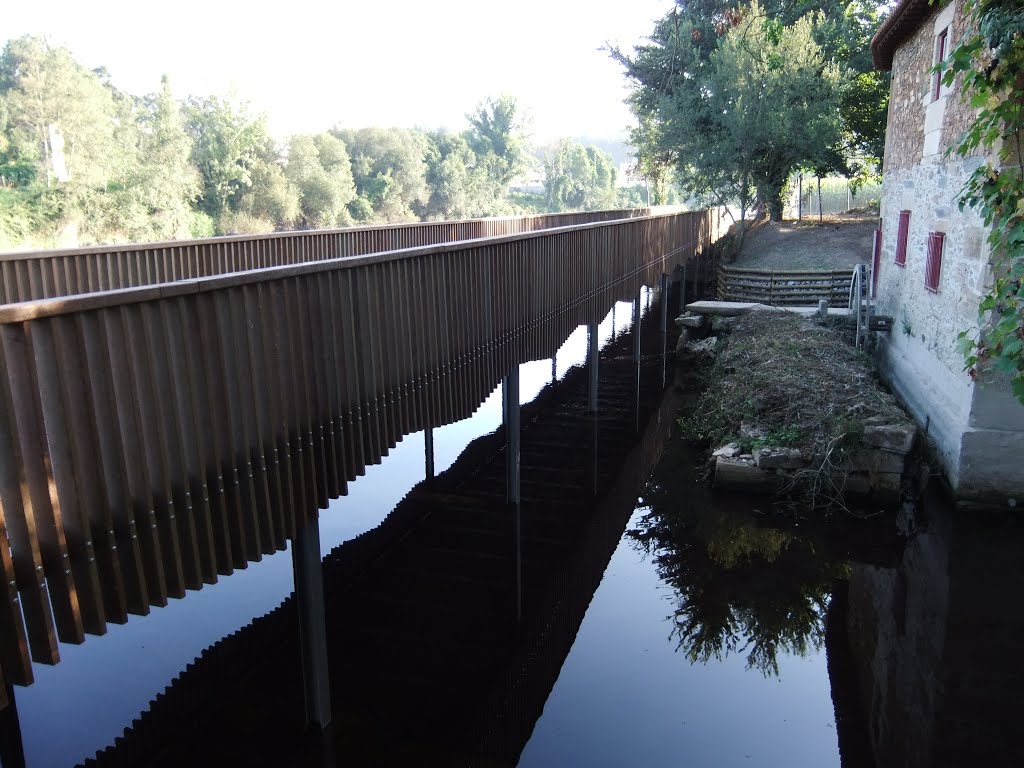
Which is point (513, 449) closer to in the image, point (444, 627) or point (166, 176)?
point (444, 627)

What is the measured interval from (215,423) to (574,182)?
87.3 meters

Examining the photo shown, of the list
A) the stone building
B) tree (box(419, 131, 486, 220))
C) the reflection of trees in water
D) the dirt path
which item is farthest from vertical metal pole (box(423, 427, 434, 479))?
tree (box(419, 131, 486, 220))

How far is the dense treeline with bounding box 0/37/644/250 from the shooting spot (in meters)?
32.8

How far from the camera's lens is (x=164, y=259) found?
788cm

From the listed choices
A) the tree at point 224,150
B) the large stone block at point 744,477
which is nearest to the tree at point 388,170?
the tree at point 224,150

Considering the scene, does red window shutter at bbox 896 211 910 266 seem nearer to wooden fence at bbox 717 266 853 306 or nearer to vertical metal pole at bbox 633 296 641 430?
vertical metal pole at bbox 633 296 641 430

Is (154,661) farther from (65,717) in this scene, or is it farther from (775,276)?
(775,276)

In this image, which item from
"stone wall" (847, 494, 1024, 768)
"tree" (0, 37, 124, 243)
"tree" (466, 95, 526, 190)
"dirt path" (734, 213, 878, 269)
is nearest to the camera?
"stone wall" (847, 494, 1024, 768)

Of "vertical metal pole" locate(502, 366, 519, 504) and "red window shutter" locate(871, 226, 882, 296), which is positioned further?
"red window shutter" locate(871, 226, 882, 296)

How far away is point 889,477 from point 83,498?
7852 millimetres

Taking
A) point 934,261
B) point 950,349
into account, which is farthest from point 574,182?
point 950,349

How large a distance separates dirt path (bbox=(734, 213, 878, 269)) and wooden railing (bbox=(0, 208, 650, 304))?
12803 millimetres

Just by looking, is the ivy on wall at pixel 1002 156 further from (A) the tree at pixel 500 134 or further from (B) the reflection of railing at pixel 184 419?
(A) the tree at pixel 500 134

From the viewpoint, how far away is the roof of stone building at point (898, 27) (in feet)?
36.1
